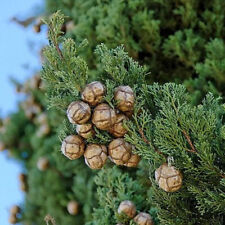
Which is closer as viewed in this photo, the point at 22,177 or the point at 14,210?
the point at 14,210

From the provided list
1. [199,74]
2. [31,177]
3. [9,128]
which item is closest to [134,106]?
[199,74]

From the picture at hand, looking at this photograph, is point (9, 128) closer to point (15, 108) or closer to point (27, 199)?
point (15, 108)

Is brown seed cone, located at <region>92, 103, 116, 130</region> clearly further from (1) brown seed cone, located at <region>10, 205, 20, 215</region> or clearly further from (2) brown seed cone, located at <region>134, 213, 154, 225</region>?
(1) brown seed cone, located at <region>10, 205, 20, 215</region>

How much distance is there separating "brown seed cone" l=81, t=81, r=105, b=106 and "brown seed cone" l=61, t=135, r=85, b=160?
0.10 metres

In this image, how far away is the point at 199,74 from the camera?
6.38 feet

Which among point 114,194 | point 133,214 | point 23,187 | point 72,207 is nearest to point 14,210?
point 23,187

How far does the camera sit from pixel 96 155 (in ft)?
4.09

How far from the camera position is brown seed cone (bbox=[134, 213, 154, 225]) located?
147 centimetres

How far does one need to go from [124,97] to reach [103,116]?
0.23 feet

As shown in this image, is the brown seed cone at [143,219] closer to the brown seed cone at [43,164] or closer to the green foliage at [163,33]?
the green foliage at [163,33]

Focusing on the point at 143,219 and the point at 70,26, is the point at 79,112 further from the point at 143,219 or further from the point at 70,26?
the point at 70,26

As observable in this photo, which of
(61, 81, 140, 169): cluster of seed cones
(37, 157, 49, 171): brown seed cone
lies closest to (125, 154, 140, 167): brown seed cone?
(61, 81, 140, 169): cluster of seed cones

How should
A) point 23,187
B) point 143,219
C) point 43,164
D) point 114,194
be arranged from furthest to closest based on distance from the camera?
point 23,187 < point 43,164 < point 114,194 < point 143,219

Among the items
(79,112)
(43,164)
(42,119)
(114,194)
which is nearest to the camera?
(79,112)
